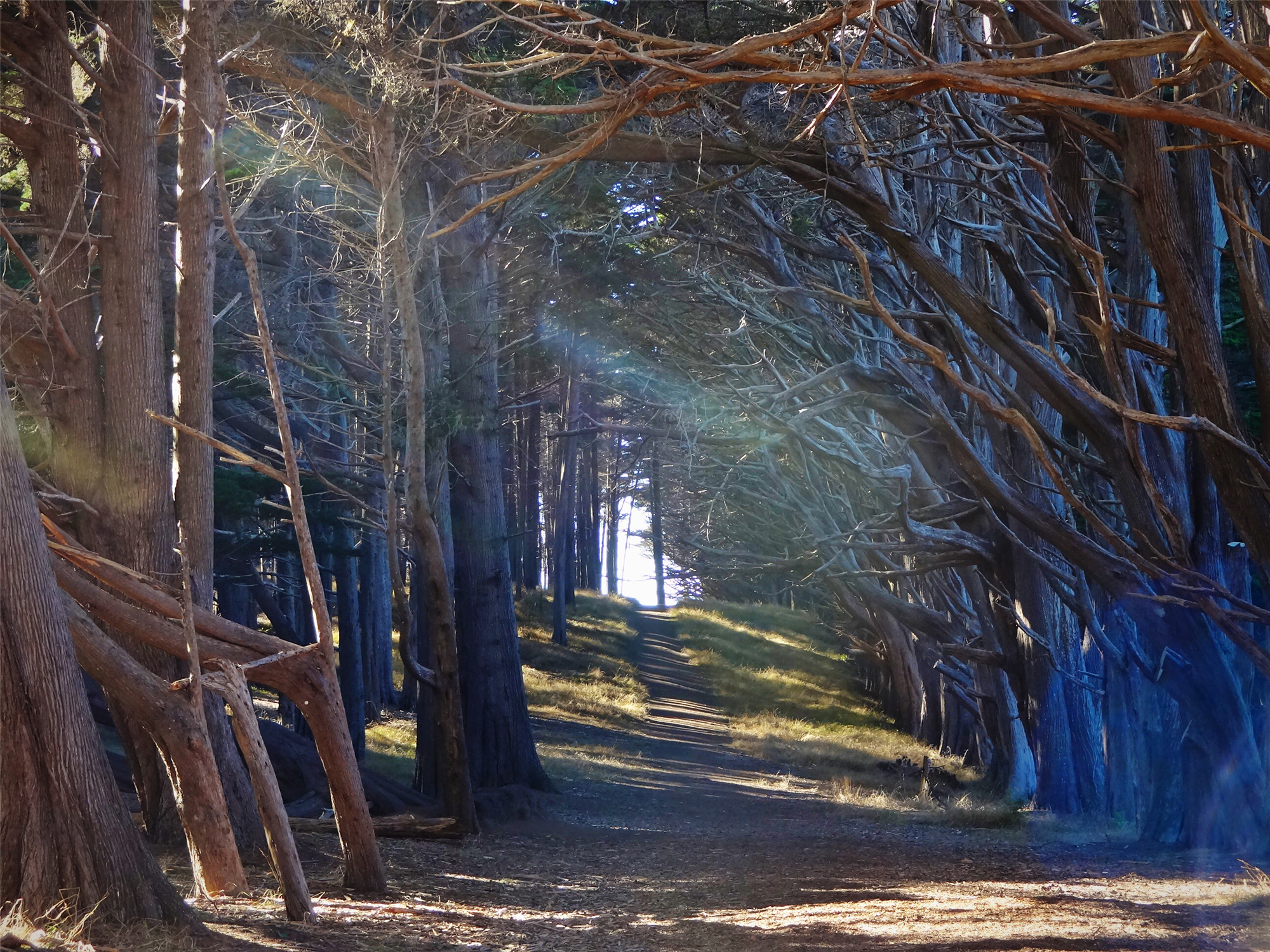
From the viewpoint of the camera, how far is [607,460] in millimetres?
52281

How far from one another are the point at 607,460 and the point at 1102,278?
4537 centimetres

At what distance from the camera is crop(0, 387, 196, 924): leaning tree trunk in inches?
233

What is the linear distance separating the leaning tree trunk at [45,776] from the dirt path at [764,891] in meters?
0.68

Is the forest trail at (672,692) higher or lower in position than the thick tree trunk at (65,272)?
lower

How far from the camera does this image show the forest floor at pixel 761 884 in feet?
23.4

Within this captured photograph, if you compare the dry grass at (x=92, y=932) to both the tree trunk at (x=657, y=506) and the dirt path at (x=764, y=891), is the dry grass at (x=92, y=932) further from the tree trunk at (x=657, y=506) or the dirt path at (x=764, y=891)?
the tree trunk at (x=657, y=506)

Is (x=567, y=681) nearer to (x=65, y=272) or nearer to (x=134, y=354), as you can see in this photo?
(x=134, y=354)

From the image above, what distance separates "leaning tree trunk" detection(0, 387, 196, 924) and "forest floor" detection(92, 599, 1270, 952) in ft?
1.32

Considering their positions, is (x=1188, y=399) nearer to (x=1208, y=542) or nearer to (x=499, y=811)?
(x=1208, y=542)

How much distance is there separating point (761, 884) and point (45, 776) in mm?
6067

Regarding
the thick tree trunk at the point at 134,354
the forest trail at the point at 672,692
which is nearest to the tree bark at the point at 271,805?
the thick tree trunk at the point at 134,354

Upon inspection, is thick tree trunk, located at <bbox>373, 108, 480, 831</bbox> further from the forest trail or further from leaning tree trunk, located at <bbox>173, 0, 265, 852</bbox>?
the forest trail


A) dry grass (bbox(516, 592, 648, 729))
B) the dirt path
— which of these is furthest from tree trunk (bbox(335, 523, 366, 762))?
dry grass (bbox(516, 592, 648, 729))

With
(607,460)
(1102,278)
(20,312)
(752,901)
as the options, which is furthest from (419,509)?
(607,460)
